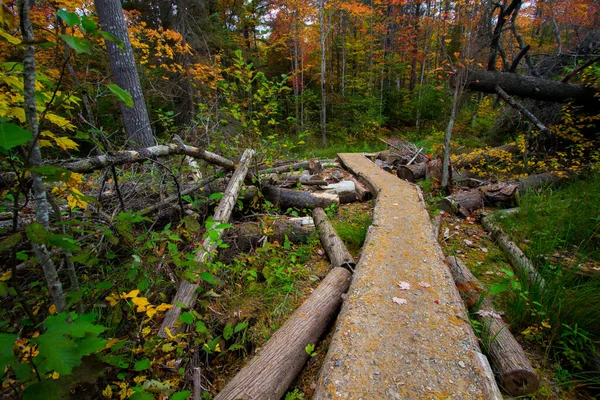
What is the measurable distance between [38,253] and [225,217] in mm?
2403

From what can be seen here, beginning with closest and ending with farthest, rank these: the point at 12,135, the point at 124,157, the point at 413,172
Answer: the point at 12,135, the point at 124,157, the point at 413,172

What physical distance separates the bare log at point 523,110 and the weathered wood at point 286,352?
22.1 ft

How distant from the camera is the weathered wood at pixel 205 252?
231 cm

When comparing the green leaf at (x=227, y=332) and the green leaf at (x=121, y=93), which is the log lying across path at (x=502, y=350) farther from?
the green leaf at (x=121, y=93)

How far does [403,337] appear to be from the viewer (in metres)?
2.20

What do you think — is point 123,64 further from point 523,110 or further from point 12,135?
point 523,110

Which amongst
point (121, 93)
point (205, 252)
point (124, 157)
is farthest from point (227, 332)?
point (121, 93)

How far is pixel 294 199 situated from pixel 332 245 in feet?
5.73

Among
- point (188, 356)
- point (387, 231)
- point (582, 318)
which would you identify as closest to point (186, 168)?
point (188, 356)

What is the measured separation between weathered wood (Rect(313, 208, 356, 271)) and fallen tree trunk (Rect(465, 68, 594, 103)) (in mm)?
5246

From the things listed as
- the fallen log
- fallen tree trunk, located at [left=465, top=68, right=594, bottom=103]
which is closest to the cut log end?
the fallen log

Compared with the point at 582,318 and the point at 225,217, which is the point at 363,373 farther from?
the point at 225,217

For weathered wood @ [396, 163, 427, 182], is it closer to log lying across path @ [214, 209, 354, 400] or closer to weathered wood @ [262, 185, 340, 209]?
weathered wood @ [262, 185, 340, 209]

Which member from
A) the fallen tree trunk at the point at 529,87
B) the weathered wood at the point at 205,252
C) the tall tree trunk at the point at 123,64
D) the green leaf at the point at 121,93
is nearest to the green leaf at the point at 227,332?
the weathered wood at the point at 205,252
